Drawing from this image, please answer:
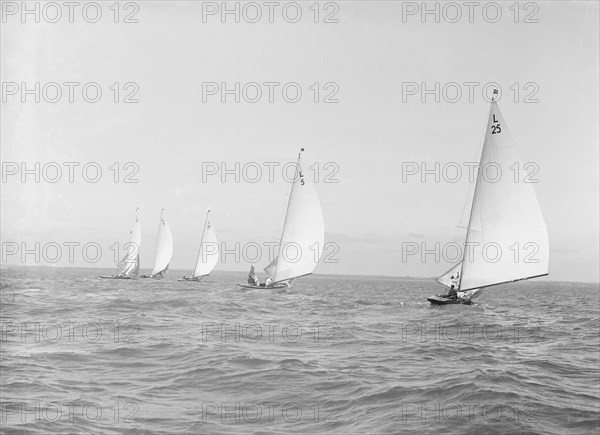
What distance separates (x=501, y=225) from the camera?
36.7 meters

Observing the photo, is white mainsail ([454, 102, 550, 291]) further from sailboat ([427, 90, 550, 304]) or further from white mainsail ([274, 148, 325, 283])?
white mainsail ([274, 148, 325, 283])

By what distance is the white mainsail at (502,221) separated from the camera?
3584 cm

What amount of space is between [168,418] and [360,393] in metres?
4.04

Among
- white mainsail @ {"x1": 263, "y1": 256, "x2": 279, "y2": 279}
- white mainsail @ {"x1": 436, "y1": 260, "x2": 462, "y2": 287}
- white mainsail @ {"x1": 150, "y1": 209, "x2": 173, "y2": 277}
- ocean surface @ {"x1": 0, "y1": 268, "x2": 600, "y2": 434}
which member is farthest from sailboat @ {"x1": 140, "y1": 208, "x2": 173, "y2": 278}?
ocean surface @ {"x1": 0, "y1": 268, "x2": 600, "y2": 434}

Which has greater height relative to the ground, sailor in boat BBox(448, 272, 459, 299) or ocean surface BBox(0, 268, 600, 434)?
ocean surface BBox(0, 268, 600, 434)

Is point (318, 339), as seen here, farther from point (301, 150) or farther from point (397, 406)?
point (301, 150)

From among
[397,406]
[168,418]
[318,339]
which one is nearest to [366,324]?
[318,339]

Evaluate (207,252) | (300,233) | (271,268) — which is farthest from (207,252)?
(300,233)

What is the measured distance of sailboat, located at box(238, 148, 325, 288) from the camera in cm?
5128

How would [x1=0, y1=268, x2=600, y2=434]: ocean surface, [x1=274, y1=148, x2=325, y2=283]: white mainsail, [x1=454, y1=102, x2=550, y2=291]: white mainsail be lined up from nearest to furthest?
1. [x1=0, y1=268, x2=600, y2=434]: ocean surface
2. [x1=454, y1=102, x2=550, y2=291]: white mainsail
3. [x1=274, y1=148, x2=325, y2=283]: white mainsail

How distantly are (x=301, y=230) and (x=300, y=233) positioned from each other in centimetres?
32

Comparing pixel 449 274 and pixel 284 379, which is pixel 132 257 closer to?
pixel 449 274

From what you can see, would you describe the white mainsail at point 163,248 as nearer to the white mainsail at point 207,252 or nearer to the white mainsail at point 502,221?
the white mainsail at point 207,252

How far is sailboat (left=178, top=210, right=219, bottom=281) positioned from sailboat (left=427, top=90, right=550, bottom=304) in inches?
2049
